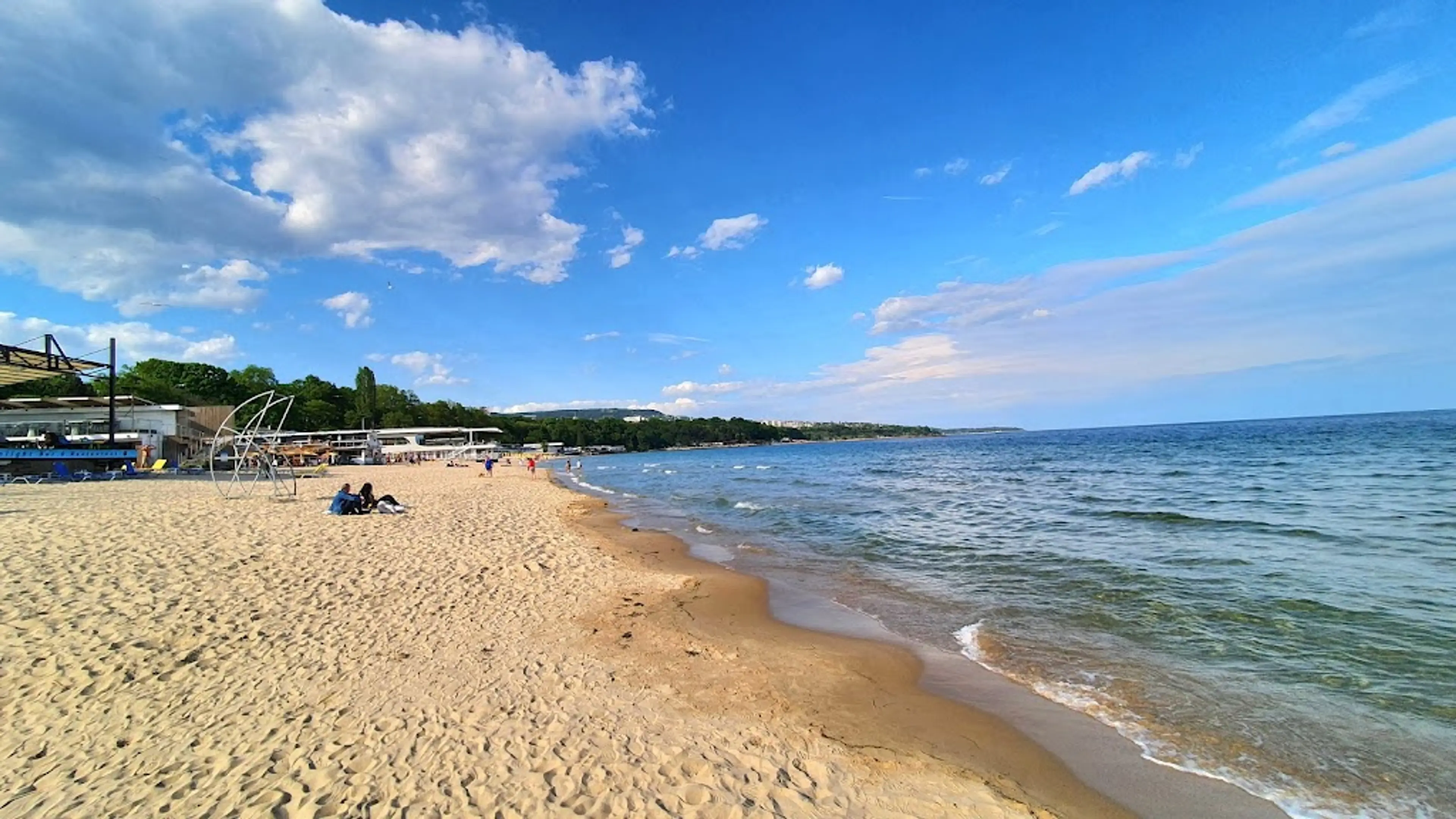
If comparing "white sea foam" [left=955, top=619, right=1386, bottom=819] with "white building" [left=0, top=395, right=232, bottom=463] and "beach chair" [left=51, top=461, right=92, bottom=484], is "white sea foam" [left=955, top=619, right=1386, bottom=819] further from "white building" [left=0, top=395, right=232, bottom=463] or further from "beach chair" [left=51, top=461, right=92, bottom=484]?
"white building" [left=0, top=395, right=232, bottom=463]

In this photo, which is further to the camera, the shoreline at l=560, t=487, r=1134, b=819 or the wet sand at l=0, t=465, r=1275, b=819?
the shoreline at l=560, t=487, r=1134, b=819

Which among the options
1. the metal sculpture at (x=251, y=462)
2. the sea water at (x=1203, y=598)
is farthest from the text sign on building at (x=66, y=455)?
the sea water at (x=1203, y=598)

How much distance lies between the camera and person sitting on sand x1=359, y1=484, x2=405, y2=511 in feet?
57.2

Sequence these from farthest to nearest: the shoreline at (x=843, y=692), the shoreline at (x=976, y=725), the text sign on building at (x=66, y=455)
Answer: the text sign on building at (x=66, y=455)
the shoreline at (x=843, y=692)
the shoreline at (x=976, y=725)

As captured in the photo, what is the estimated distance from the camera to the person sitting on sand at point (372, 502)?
57.2ft

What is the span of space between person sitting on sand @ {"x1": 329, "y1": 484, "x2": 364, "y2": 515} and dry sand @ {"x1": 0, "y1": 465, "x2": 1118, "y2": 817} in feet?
19.3

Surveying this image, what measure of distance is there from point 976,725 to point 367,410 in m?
121

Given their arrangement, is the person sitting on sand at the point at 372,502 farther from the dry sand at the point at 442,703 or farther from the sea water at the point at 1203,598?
the sea water at the point at 1203,598

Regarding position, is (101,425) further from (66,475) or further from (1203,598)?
(1203,598)

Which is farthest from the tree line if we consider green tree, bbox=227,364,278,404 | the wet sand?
the wet sand

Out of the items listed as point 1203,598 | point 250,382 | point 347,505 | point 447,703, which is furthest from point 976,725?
point 250,382

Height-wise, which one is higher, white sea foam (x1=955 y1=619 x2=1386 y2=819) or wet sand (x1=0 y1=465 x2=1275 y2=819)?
wet sand (x1=0 y1=465 x2=1275 y2=819)

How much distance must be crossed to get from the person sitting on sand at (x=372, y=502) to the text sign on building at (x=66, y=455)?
18977 millimetres

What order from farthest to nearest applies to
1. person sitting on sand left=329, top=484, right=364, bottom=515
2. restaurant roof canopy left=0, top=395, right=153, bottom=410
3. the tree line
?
1. the tree line
2. restaurant roof canopy left=0, top=395, right=153, bottom=410
3. person sitting on sand left=329, top=484, right=364, bottom=515
